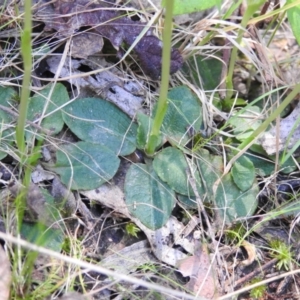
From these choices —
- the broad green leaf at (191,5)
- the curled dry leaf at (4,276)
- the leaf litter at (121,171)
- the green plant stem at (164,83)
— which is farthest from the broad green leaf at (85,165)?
the broad green leaf at (191,5)

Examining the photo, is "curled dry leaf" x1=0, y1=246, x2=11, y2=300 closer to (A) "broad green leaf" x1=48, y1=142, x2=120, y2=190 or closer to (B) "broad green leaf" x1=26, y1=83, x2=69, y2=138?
(A) "broad green leaf" x1=48, y1=142, x2=120, y2=190

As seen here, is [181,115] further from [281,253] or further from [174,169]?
[281,253]

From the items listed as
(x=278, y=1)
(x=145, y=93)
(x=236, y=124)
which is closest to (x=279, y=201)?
(x=236, y=124)

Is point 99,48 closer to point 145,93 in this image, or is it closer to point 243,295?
point 145,93

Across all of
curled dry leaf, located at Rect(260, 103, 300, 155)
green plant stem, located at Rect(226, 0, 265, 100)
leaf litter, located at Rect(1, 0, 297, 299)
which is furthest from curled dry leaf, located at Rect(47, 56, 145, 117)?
curled dry leaf, located at Rect(260, 103, 300, 155)

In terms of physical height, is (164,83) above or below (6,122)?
above

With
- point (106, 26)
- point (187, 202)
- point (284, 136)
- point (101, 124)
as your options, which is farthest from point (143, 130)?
point (284, 136)

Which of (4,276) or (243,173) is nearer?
(4,276)
